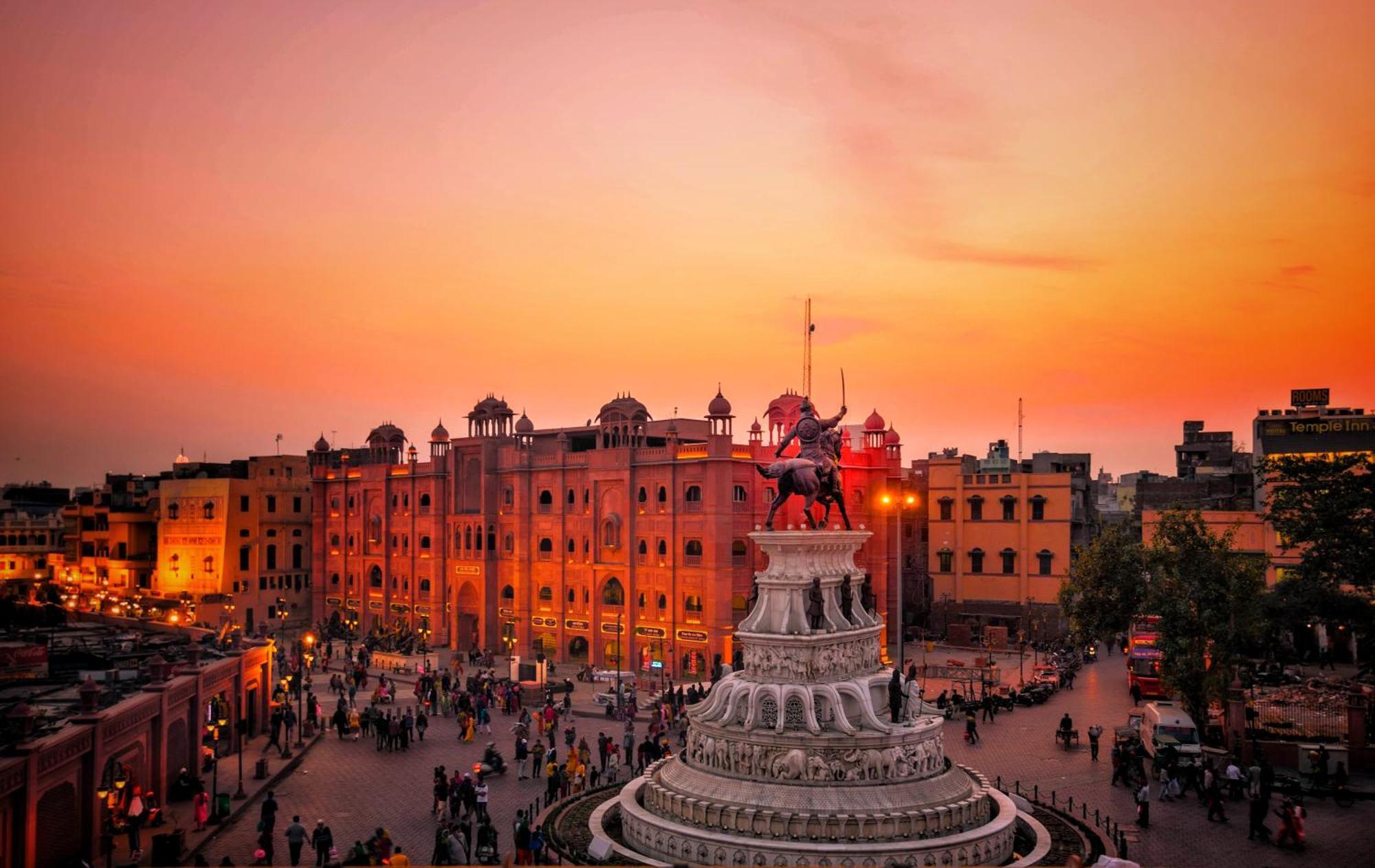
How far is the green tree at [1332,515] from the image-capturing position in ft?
93.3

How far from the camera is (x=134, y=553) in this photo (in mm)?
90438

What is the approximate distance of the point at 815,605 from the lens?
2686 cm

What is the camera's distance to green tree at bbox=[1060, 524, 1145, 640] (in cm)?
4397

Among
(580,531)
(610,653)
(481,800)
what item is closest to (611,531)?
(580,531)

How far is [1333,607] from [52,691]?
1592 inches

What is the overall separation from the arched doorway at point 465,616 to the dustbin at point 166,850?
45092 millimetres

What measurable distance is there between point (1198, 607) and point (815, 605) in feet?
61.5

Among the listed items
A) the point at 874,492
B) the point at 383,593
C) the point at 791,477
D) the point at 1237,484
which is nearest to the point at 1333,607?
the point at 791,477

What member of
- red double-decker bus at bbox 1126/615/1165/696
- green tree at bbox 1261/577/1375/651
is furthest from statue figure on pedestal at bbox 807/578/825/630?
red double-decker bus at bbox 1126/615/1165/696

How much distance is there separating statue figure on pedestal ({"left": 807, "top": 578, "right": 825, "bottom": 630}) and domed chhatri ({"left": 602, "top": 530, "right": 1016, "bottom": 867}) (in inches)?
1.0

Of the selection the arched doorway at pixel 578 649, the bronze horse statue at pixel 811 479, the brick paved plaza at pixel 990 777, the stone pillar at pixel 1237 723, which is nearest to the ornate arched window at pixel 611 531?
the arched doorway at pixel 578 649

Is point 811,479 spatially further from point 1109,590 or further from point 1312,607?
point 1109,590

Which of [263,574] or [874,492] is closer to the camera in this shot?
[874,492]

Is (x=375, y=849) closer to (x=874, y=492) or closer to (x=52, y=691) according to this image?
(x=52, y=691)
